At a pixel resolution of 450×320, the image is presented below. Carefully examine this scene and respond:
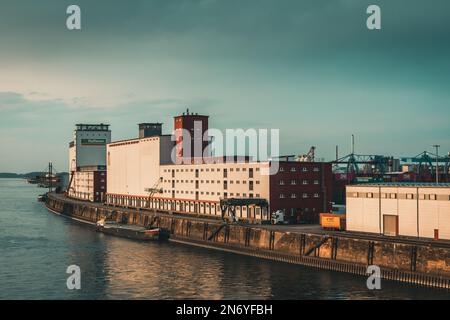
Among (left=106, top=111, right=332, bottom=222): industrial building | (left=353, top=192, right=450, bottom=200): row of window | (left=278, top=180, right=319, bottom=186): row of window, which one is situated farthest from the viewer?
(left=106, top=111, right=332, bottom=222): industrial building

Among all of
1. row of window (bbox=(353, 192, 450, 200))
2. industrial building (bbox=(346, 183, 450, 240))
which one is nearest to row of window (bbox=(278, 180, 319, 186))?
industrial building (bbox=(346, 183, 450, 240))

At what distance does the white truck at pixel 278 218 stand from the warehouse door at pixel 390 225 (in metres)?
22.5

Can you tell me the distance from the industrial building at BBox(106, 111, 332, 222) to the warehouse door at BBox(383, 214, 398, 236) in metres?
23.6

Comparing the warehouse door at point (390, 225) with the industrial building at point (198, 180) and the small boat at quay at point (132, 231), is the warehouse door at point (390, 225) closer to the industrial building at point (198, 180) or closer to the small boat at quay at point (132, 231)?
the industrial building at point (198, 180)

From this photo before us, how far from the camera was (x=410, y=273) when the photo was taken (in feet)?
190

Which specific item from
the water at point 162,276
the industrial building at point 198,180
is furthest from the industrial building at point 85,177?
the water at point 162,276

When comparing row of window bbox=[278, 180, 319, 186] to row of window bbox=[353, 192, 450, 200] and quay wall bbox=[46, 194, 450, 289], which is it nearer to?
quay wall bbox=[46, 194, 450, 289]

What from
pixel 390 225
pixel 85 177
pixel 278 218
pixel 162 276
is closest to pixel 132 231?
pixel 278 218

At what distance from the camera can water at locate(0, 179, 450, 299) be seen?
181 ft

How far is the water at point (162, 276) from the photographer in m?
55.2

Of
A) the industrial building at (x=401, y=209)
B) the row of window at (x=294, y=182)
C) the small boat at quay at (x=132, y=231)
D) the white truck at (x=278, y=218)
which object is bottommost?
the small boat at quay at (x=132, y=231)

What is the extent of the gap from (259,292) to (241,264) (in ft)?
53.9

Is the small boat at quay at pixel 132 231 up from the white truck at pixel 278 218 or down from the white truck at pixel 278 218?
down
